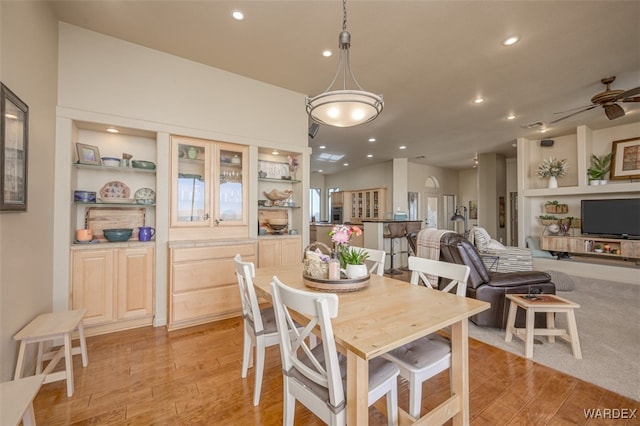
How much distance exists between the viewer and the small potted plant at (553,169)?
5.80 meters

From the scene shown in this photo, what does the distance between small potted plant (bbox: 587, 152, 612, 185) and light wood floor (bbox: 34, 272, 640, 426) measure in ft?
16.9

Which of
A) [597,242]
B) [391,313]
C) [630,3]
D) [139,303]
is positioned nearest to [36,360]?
[139,303]

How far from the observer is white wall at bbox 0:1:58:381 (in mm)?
1688

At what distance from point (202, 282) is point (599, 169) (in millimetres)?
7531

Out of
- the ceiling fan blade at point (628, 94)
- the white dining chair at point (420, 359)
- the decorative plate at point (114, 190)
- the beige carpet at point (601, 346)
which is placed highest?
the ceiling fan blade at point (628, 94)

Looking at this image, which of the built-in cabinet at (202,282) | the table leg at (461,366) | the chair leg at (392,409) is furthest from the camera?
the built-in cabinet at (202,282)

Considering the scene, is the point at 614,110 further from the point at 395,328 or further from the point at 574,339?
the point at 395,328

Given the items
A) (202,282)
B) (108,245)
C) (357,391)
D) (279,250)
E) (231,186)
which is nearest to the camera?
(357,391)

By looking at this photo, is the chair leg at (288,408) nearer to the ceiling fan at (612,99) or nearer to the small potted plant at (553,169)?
the ceiling fan at (612,99)

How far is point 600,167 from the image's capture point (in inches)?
213

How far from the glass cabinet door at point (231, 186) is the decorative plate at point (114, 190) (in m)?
1.01

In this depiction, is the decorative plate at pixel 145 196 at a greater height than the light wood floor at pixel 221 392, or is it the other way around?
the decorative plate at pixel 145 196

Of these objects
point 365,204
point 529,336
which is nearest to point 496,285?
point 529,336

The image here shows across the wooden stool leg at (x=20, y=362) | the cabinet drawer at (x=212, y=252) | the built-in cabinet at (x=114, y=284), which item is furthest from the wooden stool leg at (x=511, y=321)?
the wooden stool leg at (x=20, y=362)
